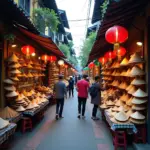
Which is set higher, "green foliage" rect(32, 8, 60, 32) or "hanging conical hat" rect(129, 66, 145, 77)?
"green foliage" rect(32, 8, 60, 32)

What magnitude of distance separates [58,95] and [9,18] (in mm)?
4810

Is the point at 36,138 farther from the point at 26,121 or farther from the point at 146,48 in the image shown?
the point at 146,48

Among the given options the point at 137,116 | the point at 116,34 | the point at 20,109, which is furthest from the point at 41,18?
the point at 137,116

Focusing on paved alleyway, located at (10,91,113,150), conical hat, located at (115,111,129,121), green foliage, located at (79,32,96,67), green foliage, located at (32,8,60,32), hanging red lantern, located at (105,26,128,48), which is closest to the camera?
hanging red lantern, located at (105,26,128,48)

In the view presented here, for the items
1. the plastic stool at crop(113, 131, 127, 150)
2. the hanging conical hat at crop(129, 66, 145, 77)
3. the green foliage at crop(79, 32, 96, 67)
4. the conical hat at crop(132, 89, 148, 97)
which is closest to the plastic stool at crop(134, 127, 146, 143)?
the plastic stool at crop(113, 131, 127, 150)

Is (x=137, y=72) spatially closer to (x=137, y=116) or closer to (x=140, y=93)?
(x=140, y=93)

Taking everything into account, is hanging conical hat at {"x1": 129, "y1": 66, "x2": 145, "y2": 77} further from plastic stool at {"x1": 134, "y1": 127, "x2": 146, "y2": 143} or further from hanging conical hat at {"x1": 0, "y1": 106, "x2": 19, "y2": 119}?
hanging conical hat at {"x1": 0, "y1": 106, "x2": 19, "y2": 119}

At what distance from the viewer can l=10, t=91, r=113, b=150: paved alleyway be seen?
20.5 ft

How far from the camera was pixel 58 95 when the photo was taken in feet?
33.4

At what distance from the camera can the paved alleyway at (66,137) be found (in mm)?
6234

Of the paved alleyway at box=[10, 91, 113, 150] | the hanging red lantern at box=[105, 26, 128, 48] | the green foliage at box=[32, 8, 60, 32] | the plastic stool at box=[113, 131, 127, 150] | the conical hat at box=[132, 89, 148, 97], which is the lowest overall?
the paved alleyway at box=[10, 91, 113, 150]

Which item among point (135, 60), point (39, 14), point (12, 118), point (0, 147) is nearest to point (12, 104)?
point (12, 118)

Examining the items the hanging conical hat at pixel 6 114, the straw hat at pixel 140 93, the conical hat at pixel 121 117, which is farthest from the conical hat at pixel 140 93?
the hanging conical hat at pixel 6 114

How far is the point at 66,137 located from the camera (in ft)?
23.5
